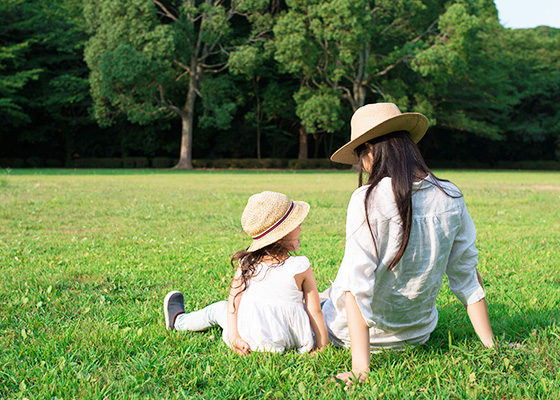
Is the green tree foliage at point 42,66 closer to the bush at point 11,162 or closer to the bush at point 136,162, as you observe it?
the bush at point 11,162

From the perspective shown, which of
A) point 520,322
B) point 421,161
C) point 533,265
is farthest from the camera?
point 533,265

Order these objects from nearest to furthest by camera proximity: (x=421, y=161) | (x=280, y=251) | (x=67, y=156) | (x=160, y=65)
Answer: (x=421, y=161) < (x=280, y=251) < (x=160, y=65) < (x=67, y=156)

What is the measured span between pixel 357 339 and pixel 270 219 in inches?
30.6

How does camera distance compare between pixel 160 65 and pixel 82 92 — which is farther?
pixel 82 92

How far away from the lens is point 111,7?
1094 inches

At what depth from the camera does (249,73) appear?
95.9 feet

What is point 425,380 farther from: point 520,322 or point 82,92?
point 82,92

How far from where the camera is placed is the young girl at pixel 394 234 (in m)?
2.26

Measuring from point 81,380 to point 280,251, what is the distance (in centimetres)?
118

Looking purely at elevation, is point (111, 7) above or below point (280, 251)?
above

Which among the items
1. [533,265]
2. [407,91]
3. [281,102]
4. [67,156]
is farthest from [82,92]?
[533,265]

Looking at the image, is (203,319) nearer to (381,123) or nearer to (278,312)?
(278,312)

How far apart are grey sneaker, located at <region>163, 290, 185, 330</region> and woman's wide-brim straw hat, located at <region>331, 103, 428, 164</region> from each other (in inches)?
64.9

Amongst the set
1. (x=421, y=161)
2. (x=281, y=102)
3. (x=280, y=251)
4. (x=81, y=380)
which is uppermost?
(x=281, y=102)
